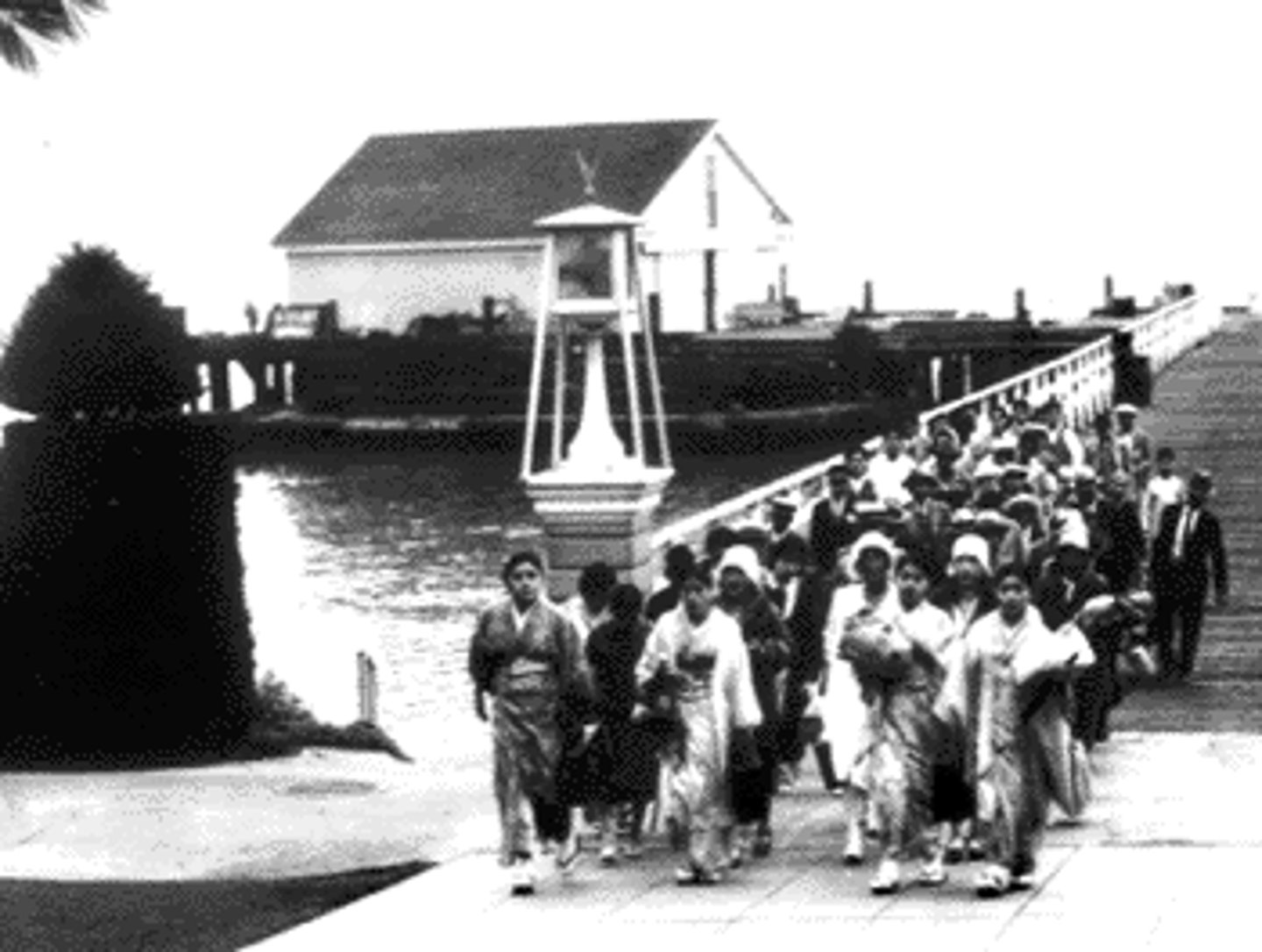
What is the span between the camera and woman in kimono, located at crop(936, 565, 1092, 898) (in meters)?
12.2

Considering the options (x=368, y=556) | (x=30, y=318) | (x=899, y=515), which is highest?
(x=30, y=318)

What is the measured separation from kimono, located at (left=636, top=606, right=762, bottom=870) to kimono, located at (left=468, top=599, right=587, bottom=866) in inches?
14.8

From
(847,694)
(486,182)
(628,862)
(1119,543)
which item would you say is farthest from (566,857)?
(486,182)

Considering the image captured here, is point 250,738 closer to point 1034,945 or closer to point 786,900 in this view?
point 786,900

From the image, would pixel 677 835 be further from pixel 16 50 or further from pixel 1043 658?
pixel 16 50

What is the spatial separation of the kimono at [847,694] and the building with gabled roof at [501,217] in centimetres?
6609

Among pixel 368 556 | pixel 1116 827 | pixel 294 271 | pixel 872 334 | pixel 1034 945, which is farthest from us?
pixel 294 271

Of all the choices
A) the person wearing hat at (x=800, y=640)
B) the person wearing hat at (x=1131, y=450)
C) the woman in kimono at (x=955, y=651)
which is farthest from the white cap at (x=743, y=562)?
the person wearing hat at (x=1131, y=450)

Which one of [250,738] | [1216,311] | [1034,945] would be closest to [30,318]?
[250,738]

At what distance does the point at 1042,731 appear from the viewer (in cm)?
1240

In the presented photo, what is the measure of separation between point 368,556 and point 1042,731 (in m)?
45.3

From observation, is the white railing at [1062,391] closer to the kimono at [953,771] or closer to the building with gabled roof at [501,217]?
the kimono at [953,771]

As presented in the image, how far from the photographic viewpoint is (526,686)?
13039 millimetres

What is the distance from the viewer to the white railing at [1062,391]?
19908 mm
